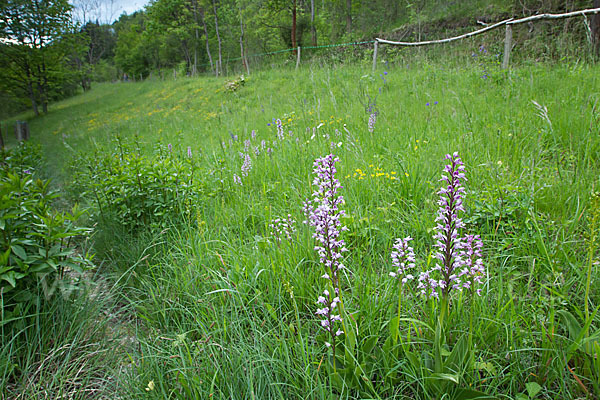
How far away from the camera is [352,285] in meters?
2.00

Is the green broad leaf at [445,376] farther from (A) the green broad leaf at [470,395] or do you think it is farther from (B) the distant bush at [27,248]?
(B) the distant bush at [27,248]

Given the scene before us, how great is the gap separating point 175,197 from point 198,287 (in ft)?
4.28

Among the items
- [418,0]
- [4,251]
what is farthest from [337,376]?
[418,0]

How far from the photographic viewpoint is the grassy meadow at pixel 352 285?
1.37 metres

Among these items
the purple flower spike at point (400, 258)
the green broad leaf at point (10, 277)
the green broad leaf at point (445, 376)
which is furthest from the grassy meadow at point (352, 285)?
the green broad leaf at point (10, 277)

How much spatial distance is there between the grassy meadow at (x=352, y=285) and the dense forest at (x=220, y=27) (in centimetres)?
783

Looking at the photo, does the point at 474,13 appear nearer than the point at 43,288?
No

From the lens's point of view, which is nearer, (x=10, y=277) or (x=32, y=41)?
(x=10, y=277)

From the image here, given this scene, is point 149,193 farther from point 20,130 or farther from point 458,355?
point 20,130

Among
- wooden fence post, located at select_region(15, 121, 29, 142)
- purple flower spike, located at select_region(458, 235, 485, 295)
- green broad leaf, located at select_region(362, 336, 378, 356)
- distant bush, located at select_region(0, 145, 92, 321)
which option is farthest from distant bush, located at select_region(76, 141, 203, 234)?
wooden fence post, located at select_region(15, 121, 29, 142)

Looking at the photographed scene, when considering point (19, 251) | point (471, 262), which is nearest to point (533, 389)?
point (471, 262)

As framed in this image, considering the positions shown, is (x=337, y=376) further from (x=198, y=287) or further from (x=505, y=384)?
(x=198, y=287)

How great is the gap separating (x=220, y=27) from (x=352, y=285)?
3504 cm

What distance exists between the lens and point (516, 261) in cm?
197
